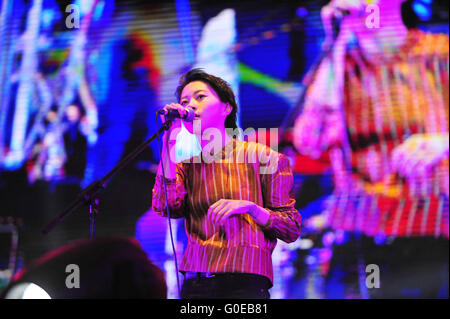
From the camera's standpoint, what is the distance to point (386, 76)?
379 cm

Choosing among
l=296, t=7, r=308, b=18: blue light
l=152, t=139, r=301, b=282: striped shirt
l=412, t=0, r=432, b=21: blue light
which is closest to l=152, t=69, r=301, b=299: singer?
l=152, t=139, r=301, b=282: striped shirt

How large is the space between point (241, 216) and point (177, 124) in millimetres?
438

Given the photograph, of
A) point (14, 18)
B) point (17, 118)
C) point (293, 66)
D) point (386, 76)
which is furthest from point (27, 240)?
point (386, 76)

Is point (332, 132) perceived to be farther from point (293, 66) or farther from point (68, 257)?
point (68, 257)

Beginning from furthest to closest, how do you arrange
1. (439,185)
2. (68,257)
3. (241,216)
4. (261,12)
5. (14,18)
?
(14,18), (261,12), (439,185), (241,216), (68,257)

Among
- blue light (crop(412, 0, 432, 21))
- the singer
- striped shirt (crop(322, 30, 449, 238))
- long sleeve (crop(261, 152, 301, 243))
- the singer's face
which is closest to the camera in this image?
the singer

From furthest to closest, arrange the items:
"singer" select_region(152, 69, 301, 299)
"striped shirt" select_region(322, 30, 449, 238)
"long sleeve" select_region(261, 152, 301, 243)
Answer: "striped shirt" select_region(322, 30, 449, 238), "long sleeve" select_region(261, 152, 301, 243), "singer" select_region(152, 69, 301, 299)

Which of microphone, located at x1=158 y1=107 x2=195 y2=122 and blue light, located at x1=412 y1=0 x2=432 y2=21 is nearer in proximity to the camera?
microphone, located at x1=158 y1=107 x2=195 y2=122

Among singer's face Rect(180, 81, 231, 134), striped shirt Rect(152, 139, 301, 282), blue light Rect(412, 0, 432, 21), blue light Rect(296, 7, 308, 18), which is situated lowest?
striped shirt Rect(152, 139, 301, 282)

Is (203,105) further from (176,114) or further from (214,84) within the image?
(176,114)

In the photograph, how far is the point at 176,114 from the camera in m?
2.05

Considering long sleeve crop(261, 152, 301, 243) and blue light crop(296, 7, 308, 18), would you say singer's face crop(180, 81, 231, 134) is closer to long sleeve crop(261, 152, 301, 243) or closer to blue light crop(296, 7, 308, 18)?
long sleeve crop(261, 152, 301, 243)

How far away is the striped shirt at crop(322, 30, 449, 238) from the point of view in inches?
142

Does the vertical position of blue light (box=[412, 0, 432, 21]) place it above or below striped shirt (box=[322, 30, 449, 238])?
above
